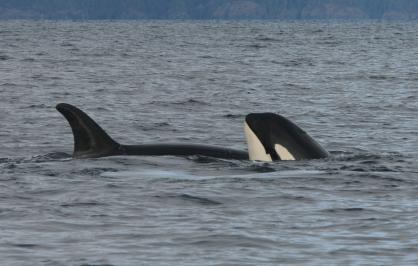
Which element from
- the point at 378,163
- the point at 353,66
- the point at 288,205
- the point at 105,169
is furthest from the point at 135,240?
the point at 353,66

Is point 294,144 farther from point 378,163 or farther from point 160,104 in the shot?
point 160,104

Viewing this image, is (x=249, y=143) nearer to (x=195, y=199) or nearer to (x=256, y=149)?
(x=256, y=149)

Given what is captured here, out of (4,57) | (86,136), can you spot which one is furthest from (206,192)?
(4,57)

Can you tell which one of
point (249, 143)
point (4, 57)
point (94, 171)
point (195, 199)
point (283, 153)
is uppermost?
point (4, 57)

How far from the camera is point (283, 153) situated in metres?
15.8

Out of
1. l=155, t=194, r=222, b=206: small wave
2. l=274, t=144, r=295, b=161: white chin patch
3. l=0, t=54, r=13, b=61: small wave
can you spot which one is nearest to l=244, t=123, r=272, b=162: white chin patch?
l=274, t=144, r=295, b=161: white chin patch

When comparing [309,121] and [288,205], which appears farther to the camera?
[309,121]

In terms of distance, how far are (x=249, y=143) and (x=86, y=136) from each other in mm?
2215

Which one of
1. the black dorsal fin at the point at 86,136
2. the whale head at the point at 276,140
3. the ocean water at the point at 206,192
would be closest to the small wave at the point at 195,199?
the ocean water at the point at 206,192

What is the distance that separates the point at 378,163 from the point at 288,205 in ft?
12.8

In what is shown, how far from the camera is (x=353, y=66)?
49719 millimetres

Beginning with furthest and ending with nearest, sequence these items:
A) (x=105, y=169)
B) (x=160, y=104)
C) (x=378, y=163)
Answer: (x=160, y=104)
(x=378, y=163)
(x=105, y=169)

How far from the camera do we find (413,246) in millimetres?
10812

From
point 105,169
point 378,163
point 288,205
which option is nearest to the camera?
point 288,205
